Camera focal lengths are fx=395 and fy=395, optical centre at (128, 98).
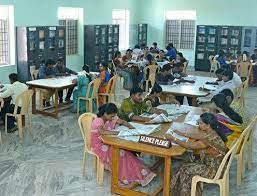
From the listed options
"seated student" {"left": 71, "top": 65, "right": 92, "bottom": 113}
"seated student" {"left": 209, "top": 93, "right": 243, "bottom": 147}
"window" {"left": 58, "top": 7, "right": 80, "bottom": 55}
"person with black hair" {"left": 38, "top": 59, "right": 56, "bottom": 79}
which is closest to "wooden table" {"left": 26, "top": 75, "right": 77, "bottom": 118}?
"seated student" {"left": 71, "top": 65, "right": 92, "bottom": 113}

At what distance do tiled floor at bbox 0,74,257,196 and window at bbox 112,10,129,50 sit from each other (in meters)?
8.12

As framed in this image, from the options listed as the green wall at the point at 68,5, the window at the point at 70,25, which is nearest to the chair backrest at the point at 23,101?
the green wall at the point at 68,5

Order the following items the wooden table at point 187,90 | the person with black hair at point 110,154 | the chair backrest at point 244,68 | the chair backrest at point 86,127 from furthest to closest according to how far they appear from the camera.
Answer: the chair backrest at point 244,68 < the wooden table at point 187,90 < the chair backrest at point 86,127 < the person with black hair at point 110,154

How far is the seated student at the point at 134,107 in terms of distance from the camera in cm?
471

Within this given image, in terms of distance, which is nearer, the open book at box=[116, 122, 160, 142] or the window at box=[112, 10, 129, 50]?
the open book at box=[116, 122, 160, 142]

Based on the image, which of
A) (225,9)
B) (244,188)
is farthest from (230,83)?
(225,9)

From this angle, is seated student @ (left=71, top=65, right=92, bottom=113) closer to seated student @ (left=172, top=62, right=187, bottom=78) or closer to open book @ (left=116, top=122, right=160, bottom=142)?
seated student @ (left=172, top=62, right=187, bottom=78)

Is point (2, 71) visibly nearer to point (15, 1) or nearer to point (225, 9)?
point (15, 1)

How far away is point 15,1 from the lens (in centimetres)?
934

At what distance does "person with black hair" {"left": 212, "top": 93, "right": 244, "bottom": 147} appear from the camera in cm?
427

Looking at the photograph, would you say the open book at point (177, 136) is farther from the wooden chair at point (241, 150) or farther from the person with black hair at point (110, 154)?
the wooden chair at point (241, 150)

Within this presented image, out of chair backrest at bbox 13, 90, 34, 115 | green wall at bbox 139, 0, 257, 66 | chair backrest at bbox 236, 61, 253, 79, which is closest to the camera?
chair backrest at bbox 13, 90, 34, 115

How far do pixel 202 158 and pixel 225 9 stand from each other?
1063 cm

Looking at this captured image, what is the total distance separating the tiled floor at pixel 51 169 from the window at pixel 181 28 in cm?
895
